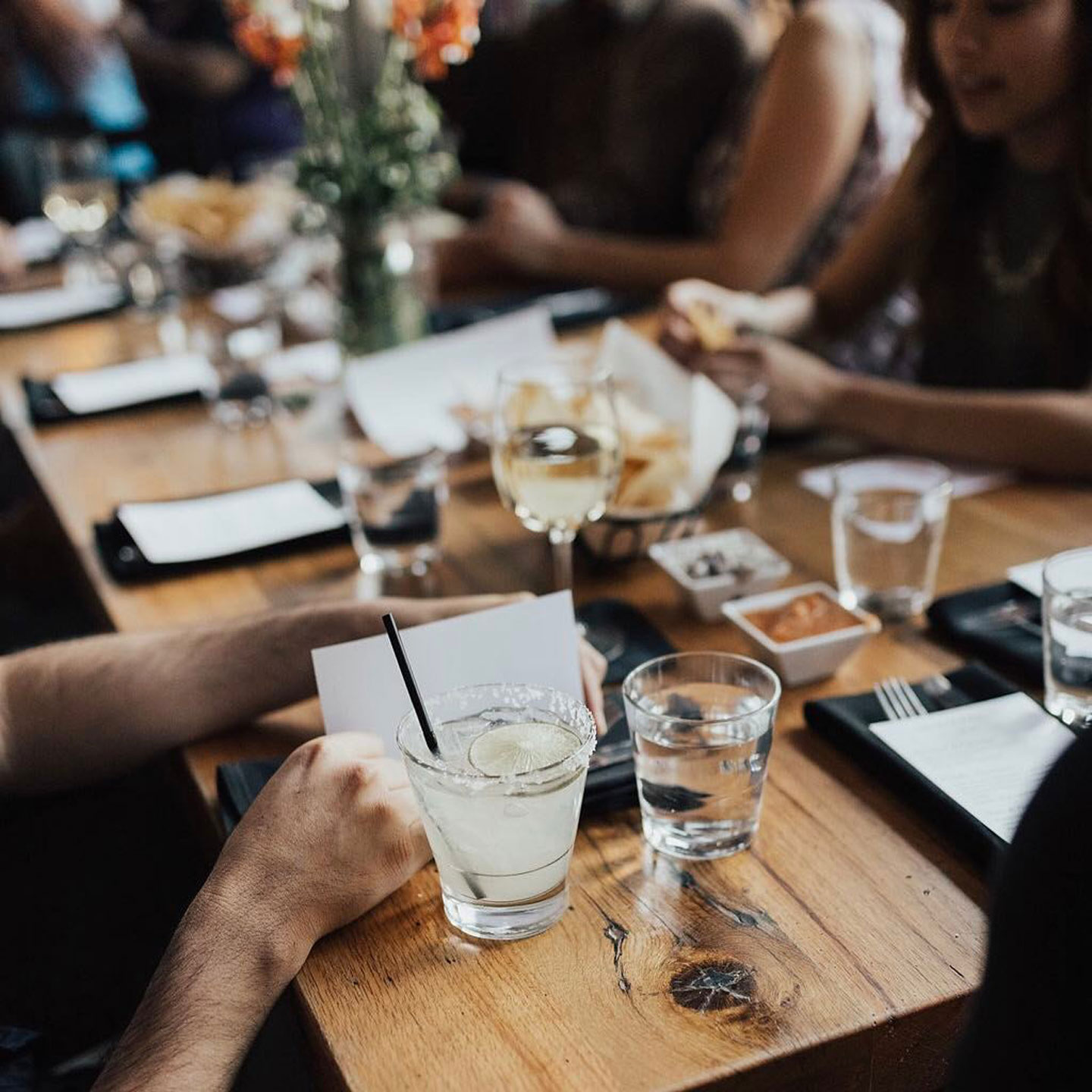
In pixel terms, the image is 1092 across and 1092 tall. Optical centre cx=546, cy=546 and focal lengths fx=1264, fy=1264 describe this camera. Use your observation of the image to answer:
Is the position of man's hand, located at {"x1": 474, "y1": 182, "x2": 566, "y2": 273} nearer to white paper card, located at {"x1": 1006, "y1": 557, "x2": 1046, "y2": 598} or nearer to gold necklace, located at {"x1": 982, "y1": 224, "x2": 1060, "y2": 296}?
gold necklace, located at {"x1": 982, "y1": 224, "x2": 1060, "y2": 296}

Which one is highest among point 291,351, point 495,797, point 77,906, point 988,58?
point 988,58

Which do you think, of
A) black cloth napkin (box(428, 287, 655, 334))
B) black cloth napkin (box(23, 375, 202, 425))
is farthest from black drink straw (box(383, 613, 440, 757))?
black cloth napkin (box(428, 287, 655, 334))

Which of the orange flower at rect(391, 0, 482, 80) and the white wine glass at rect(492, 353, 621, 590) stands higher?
the orange flower at rect(391, 0, 482, 80)

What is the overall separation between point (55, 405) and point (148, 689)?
98 cm

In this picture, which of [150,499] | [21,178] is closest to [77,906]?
[150,499]

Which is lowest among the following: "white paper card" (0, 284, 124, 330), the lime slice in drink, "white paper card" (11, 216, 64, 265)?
Result: "white paper card" (11, 216, 64, 265)

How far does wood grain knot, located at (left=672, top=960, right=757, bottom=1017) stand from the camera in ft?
2.39

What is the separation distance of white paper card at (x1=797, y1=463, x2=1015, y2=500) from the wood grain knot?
81cm

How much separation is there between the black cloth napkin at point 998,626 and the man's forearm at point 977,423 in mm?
365

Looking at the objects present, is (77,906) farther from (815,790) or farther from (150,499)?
(815,790)

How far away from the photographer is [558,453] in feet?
3.77

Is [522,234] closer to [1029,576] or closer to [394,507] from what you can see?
[394,507]

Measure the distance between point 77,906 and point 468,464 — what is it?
0.71 m

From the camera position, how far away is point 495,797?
0.76 m
